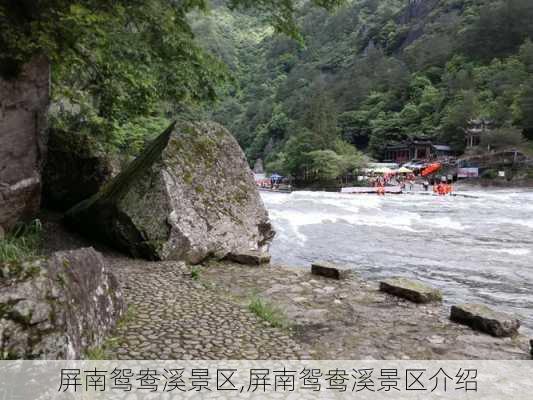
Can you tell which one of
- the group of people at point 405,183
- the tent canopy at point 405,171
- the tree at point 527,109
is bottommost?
the group of people at point 405,183

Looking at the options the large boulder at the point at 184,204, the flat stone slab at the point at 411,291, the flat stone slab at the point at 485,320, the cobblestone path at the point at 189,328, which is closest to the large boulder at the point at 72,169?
the large boulder at the point at 184,204

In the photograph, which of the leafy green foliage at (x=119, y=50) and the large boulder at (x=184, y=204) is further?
the large boulder at (x=184, y=204)

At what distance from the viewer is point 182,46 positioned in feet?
24.8

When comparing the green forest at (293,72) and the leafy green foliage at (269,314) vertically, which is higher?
the green forest at (293,72)

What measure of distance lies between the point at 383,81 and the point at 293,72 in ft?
107

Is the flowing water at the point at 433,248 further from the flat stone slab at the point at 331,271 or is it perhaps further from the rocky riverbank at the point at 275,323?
the rocky riverbank at the point at 275,323

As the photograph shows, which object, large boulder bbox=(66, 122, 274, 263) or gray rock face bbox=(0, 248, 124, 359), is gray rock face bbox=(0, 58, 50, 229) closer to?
large boulder bbox=(66, 122, 274, 263)

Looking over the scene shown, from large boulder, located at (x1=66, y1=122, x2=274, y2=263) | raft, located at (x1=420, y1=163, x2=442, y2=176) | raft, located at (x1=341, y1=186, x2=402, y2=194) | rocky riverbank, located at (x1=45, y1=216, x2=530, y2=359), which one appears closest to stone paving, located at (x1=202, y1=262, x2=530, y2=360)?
rocky riverbank, located at (x1=45, y1=216, x2=530, y2=359)

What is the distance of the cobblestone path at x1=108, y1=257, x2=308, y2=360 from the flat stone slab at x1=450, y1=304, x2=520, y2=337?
2.19 metres

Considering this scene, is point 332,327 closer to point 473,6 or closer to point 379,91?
point 379,91

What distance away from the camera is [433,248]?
12125 mm

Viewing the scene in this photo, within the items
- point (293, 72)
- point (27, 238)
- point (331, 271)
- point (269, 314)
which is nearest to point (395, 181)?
point (331, 271)

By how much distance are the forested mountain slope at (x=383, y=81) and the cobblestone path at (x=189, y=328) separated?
2289 cm

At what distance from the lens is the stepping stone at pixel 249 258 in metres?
6.97
